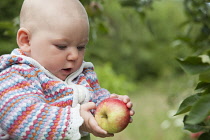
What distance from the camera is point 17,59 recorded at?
59.0 inches

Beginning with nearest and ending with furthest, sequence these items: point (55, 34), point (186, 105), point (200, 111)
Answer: point (200, 111) < point (186, 105) < point (55, 34)

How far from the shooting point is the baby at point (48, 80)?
1376 mm

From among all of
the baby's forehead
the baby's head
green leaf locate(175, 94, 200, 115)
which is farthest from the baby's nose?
green leaf locate(175, 94, 200, 115)

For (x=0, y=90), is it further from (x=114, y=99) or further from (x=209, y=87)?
(x=209, y=87)

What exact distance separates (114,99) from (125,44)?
10227mm

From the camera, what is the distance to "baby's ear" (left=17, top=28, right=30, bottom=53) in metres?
1.56

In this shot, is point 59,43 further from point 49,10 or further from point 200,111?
point 200,111

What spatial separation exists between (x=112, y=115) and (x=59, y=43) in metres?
0.33

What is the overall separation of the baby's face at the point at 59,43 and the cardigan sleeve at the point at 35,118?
0.57ft

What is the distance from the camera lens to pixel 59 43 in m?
1.51

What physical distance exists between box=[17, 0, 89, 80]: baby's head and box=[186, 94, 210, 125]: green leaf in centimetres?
51

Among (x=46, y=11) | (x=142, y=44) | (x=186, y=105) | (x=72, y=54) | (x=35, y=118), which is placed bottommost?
(x=35, y=118)

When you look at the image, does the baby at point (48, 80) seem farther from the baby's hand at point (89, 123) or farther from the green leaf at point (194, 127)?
the green leaf at point (194, 127)

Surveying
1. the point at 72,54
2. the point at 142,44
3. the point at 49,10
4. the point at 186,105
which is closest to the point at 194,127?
the point at 186,105
